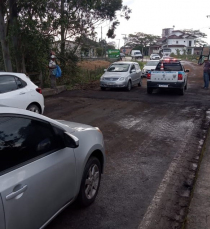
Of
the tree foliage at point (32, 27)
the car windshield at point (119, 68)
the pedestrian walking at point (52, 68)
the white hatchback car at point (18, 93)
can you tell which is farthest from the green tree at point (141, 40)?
the white hatchback car at point (18, 93)

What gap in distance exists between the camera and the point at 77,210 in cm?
388

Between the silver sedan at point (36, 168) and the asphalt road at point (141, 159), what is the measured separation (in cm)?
54

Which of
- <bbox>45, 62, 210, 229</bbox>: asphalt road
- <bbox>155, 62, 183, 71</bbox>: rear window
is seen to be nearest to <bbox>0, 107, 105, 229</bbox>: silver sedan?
<bbox>45, 62, 210, 229</bbox>: asphalt road

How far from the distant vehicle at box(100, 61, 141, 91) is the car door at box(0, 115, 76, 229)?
12737 mm

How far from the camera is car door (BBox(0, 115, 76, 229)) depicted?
2445mm

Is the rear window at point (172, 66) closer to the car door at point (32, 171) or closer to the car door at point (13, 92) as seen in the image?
the car door at point (13, 92)

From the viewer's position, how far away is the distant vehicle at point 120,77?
15.9m

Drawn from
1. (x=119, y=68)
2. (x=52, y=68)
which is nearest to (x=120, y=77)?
(x=119, y=68)

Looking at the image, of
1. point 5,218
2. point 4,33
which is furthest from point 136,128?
point 4,33

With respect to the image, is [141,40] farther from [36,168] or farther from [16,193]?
[16,193]

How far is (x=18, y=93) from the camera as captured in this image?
7.66 meters

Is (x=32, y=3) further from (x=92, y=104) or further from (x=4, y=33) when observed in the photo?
(x=92, y=104)

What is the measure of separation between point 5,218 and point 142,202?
2.32 metres

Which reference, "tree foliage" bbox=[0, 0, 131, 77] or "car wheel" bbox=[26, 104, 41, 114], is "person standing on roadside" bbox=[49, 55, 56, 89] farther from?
"car wheel" bbox=[26, 104, 41, 114]
